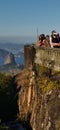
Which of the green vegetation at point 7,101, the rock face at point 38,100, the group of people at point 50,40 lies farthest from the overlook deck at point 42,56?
the green vegetation at point 7,101

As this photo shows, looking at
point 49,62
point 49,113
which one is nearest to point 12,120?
point 49,62

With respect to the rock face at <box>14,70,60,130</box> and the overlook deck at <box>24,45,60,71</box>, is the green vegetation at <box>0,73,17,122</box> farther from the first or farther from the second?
the overlook deck at <box>24,45,60,71</box>

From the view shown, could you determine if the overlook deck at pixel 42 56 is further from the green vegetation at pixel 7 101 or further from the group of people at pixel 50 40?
the green vegetation at pixel 7 101

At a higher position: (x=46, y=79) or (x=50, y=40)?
(x=50, y=40)

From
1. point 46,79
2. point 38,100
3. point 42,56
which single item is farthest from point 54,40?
point 38,100

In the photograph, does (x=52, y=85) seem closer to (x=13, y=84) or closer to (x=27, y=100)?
(x=27, y=100)

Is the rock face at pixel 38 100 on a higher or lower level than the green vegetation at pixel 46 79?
lower

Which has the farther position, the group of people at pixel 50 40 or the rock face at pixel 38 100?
the group of people at pixel 50 40

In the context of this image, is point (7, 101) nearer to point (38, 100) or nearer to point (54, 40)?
point (38, 100)
